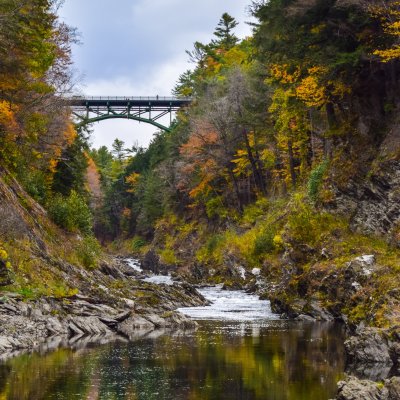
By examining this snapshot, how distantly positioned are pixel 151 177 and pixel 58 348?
62718mm

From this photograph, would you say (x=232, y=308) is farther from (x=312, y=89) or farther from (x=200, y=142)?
(x=200, y=142)

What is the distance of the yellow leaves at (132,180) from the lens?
9175 cm

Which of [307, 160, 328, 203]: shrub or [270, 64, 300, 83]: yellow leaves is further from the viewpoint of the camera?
[307, 160, 328, 203]: shrub

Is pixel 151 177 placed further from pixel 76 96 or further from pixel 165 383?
pixel 165 383

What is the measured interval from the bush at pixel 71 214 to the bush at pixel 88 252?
911mm

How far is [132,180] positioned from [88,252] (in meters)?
61.1

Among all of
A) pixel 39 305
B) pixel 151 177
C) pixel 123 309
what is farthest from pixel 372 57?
pixel 151 177

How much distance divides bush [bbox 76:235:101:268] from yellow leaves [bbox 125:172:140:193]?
180 ft

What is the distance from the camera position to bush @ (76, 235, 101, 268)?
103 feet

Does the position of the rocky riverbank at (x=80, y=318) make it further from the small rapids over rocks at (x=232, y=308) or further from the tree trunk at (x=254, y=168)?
the tree trunk at (x=254, y=168)

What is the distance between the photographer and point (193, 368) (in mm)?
14227

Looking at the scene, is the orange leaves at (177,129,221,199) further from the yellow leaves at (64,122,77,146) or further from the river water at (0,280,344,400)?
the river water at (0,280,344,400)

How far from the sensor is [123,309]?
2327cm

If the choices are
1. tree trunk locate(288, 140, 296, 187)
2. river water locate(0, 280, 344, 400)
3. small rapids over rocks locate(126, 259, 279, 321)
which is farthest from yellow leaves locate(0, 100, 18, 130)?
tree trunk locate(288, 140, 296, 187)
